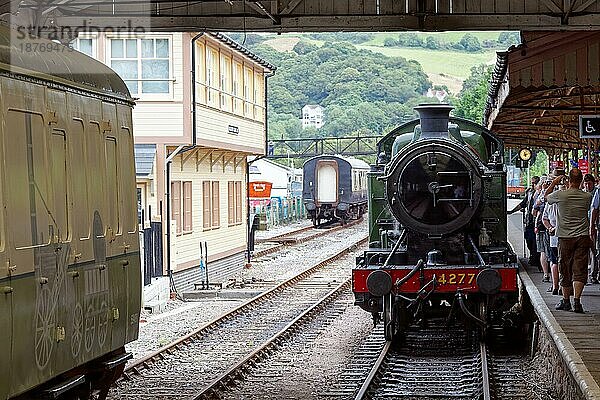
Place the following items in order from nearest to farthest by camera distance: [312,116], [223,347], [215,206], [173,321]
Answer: [223,347], [173,321], [215,206], [312,116]

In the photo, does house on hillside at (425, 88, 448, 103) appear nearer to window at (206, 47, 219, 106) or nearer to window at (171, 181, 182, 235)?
window at (206, 47, 219, 106)

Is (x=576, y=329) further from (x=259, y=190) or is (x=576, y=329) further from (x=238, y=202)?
(x=259, y=190)

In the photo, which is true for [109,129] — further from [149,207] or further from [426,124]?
[149,207]

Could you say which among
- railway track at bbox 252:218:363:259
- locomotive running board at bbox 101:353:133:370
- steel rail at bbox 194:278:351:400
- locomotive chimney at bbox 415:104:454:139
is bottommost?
steel rail at bbox 194:278:351:400

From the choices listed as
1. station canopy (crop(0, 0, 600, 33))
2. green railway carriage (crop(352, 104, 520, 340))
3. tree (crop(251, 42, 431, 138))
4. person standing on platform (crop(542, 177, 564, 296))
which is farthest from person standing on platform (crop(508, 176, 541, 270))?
tree (crop(251, 42, 431, 138))

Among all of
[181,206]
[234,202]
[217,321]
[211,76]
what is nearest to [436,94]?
[234,202]

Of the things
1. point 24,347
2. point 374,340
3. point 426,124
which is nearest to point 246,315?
point 374,340

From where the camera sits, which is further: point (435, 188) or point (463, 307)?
point (435, 188)

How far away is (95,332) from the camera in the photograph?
340 inches

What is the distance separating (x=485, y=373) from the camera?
11.8 m

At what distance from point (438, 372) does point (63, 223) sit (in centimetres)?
615

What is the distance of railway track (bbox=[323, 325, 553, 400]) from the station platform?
69 centimetres

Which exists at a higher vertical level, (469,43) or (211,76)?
(469,43)

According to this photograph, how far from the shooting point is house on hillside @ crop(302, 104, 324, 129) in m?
117
